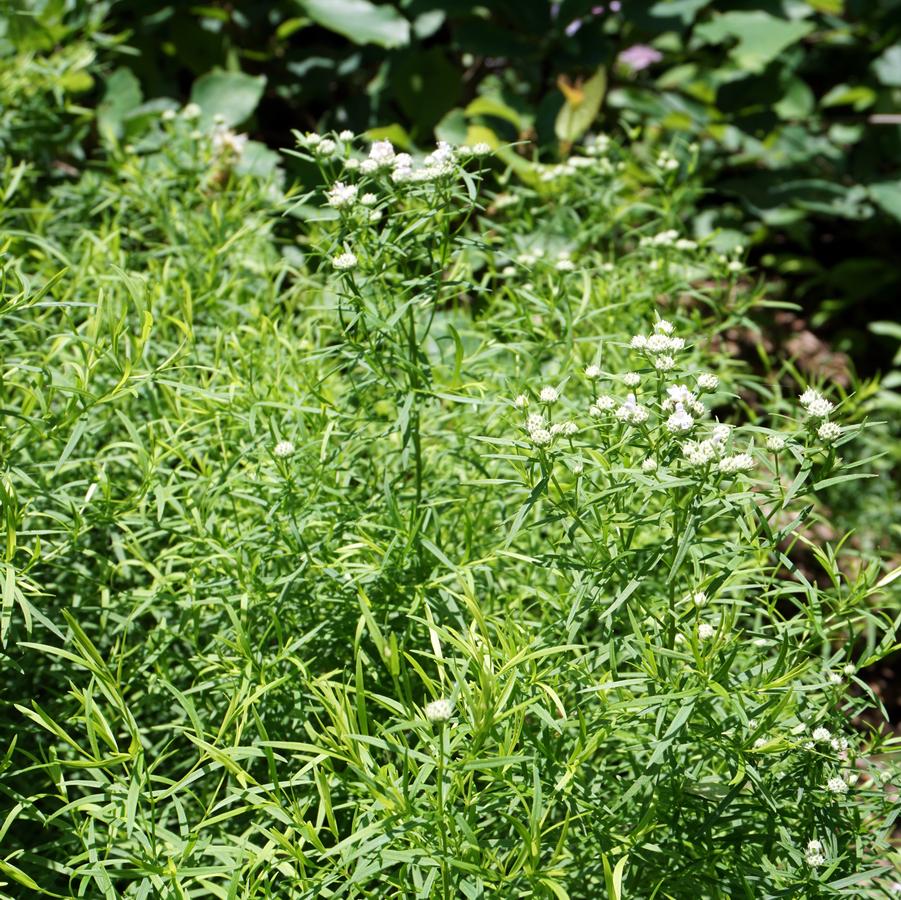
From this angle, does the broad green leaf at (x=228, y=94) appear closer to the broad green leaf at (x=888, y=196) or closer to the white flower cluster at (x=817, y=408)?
the broad green leaf at (x=888, y=196)

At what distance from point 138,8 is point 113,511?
178cm

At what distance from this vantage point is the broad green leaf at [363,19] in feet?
7.73

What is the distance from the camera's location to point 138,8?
8.05ft

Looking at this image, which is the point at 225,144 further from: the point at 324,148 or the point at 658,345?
the point at 658,345

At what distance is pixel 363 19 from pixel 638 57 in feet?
2.35

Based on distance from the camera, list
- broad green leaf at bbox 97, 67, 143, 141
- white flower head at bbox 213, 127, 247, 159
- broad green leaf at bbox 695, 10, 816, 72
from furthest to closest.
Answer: broad green leaf at bbox 695, 10, 816, 72, broad green leaf at bbox 97, 67, 143, 141, white flower head at bbox 213, 127, 247, 159

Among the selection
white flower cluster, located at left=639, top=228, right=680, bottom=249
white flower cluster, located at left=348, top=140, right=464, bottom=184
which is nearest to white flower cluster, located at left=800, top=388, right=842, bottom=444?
white flower cluster, located at left=348, top=140, right=464, bottom=184

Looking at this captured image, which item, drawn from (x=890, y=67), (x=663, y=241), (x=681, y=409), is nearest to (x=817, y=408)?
(x=681, y=409)

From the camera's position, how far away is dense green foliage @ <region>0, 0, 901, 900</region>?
0.84 metres

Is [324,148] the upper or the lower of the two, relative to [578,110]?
upper

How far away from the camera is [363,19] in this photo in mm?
2389

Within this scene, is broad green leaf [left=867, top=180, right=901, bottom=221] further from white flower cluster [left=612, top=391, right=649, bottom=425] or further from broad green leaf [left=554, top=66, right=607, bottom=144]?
white flower cluster [left=612, top=391, right=649, bottom=425]

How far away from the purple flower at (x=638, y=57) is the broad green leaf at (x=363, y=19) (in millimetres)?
575

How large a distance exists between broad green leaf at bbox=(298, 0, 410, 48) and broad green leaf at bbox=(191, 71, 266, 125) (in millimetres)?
222
